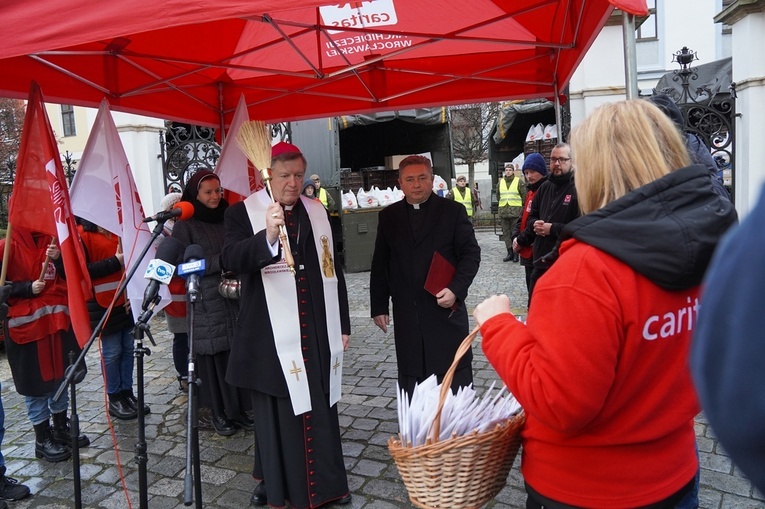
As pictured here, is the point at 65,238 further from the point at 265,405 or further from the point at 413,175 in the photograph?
the point at 413,175

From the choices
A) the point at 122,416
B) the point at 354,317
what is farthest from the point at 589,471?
the point at 354,317

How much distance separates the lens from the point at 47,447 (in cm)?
408

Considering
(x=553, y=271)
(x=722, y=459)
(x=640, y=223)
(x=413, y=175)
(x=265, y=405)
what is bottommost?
(x=722, y=459)

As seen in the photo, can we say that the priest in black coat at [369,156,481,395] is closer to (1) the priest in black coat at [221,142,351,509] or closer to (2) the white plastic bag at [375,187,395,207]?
(1) the priest in black coat at [221,142,351,509]

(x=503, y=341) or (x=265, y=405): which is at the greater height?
(x=503, y=341)


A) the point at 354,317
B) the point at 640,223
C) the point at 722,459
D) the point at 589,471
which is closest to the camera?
the point at 640,223

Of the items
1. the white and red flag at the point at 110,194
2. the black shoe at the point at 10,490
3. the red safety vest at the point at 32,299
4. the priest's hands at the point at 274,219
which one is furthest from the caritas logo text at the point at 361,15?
the black shoe at the point at 10,490

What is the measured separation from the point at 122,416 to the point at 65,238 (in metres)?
2.11

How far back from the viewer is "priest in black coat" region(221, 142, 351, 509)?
308 cm

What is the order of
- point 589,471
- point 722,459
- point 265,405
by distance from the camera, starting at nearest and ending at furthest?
point 589,471, point 265,405, point 722,459

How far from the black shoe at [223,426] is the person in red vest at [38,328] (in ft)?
3.36

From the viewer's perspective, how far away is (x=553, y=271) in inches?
57.1

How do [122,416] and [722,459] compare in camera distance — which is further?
[122,416]

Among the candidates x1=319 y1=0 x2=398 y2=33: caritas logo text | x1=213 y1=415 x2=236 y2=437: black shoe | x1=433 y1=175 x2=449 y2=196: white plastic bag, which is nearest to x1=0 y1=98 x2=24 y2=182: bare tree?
x1=433 y1=175 x2=449 y2=196: white plastic bag
